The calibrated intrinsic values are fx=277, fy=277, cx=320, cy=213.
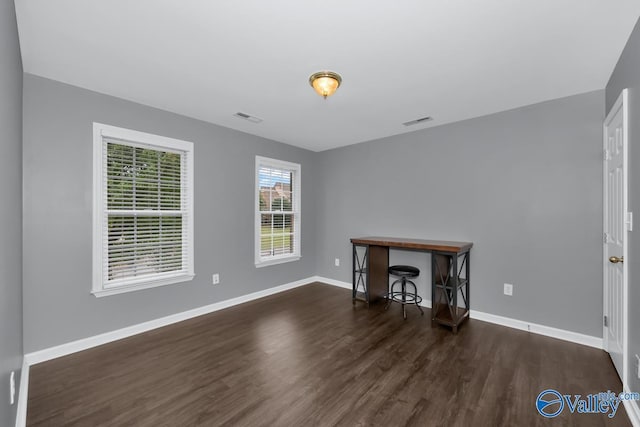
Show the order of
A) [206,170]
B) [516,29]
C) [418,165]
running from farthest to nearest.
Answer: [418,165] → [206,170] → [516,29]

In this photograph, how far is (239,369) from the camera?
2.28 metres

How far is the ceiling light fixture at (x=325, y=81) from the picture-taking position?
227 centimetres

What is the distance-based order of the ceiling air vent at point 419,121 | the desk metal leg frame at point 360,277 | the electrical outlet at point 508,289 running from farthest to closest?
the desk metal leg frame at point 360,277, the ceiling air vent at point 419,121, the electrical outlet at point 508,289

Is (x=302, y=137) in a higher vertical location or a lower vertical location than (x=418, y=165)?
higher

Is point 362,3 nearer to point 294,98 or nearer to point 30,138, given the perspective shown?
point 294,98

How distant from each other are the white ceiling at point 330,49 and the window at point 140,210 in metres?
0.52

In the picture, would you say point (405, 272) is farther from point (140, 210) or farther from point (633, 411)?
point (140, 210)

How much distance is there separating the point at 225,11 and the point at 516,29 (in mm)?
1821

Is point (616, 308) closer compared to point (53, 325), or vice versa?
point (616, 308)

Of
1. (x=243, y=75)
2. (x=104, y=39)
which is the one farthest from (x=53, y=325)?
(x=243, y=75)

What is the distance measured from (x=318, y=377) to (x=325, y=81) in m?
2.37

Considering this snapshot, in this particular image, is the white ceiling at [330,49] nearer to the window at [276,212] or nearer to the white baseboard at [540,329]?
the window at [276,212]

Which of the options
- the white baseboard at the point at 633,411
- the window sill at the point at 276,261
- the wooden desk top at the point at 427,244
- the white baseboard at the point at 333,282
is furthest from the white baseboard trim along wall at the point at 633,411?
the window sill at the point at 276,261

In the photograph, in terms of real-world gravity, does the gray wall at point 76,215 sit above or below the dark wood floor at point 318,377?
above
